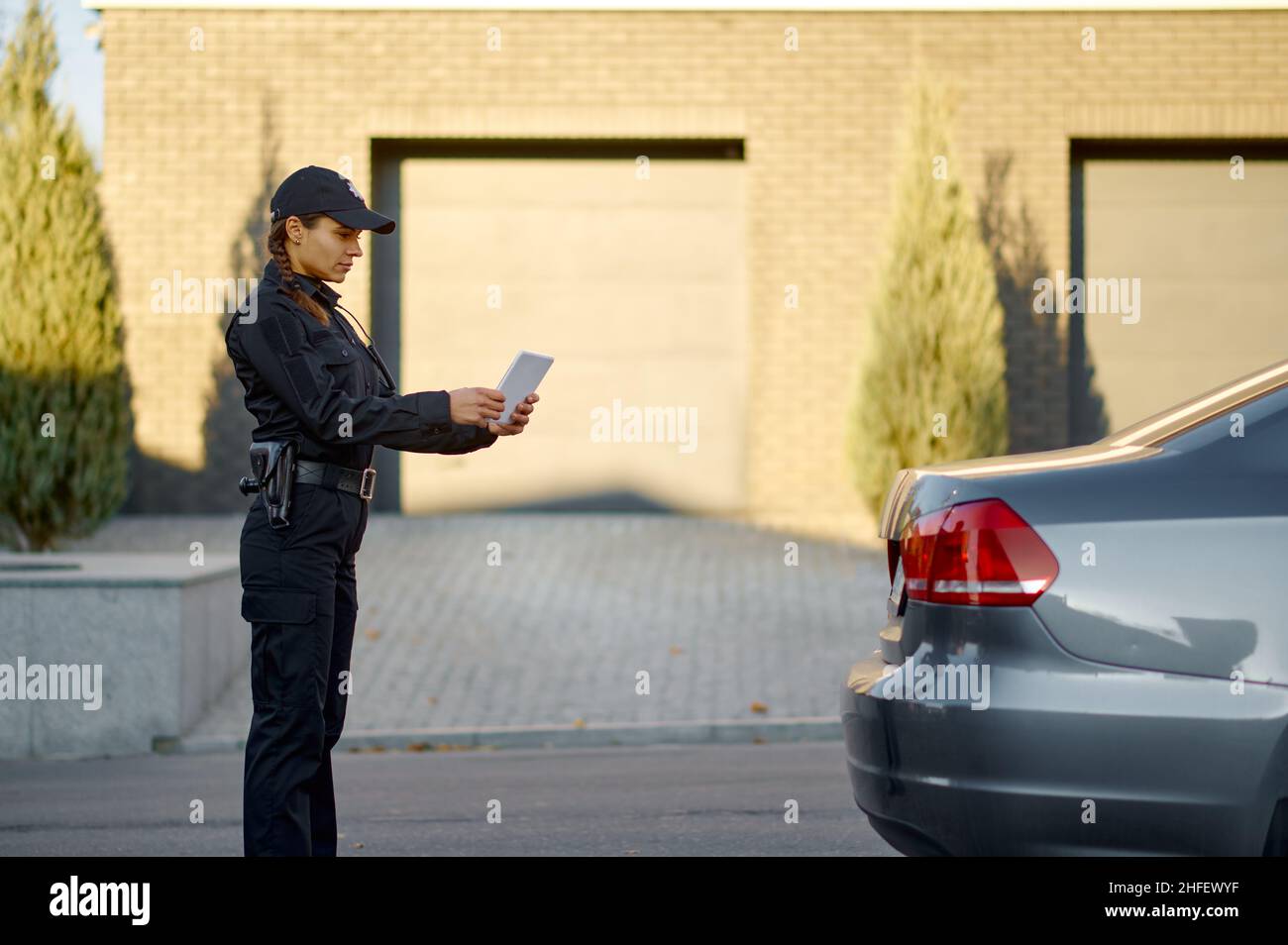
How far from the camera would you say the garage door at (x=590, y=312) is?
1553 cm

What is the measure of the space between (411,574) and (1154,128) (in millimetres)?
8182

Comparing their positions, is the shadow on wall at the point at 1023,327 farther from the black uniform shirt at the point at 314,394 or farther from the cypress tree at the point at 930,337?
the black uniform shirt at the point at 314,394

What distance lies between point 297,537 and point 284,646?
0.29 metres

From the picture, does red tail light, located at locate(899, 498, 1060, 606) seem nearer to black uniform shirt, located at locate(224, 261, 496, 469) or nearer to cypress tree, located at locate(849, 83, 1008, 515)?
black uniform shirt, located at locate(224, 261, 496, 469)

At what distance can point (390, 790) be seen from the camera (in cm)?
760

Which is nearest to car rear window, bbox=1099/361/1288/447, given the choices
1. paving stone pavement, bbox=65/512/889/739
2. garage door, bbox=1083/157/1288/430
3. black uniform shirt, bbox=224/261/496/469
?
black uniform shirt, bbox=224/261/496/469

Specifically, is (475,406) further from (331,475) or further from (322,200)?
(322,200)

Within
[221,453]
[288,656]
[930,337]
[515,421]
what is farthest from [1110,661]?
[221,453]

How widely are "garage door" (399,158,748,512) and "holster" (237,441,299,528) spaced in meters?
11.1

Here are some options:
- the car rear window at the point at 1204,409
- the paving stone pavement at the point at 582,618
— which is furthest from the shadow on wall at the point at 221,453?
the car rear window at the point at 1204,409

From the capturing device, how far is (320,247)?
459 centimetres

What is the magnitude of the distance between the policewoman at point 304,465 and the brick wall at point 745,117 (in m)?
10.8

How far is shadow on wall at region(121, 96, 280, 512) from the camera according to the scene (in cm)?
1523
